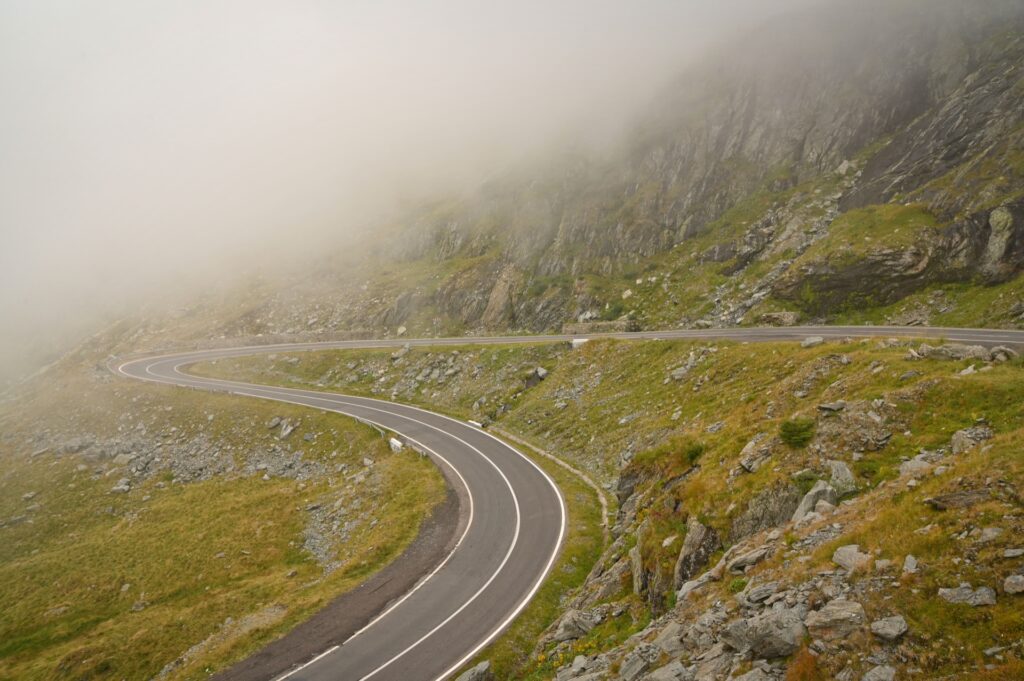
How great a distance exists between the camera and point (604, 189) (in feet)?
269

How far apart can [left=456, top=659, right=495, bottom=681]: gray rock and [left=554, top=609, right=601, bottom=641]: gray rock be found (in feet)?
9.65

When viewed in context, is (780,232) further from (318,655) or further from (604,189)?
(318,655)

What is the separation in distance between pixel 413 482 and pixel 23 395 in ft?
313

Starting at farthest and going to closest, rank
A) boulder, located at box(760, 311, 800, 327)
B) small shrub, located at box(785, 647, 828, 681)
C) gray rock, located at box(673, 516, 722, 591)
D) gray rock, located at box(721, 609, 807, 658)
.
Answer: boulder, located at box(760, 311, 800, 327)
gray rock, located at box(673, 516, 722, 591)
gray rock, located at box(721, 609, 807, 658)
small shrub, located at box(785, 647, 828, 681)

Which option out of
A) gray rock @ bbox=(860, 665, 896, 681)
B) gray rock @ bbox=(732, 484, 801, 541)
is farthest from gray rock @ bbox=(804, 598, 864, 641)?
gray rock @ bbox=(732, 484, 801, 541)

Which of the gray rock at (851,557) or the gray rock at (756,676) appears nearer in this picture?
the gray rock at (756,676)

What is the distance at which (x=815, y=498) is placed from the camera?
1523 cm

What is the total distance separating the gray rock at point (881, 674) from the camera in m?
8.47

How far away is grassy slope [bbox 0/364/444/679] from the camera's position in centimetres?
2594

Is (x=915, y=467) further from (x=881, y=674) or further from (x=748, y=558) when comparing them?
(x=881, y=674)

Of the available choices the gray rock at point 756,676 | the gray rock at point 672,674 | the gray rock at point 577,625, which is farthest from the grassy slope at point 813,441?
the gray rock at point 672,674

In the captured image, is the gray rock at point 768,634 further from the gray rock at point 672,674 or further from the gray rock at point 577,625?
the gray rock at point 577,625

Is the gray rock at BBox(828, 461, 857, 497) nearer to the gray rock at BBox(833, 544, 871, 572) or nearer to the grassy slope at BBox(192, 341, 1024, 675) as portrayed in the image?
the grassy slope at BBox(192, 341, 1024, 675)

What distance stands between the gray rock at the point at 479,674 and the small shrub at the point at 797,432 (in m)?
14.6
